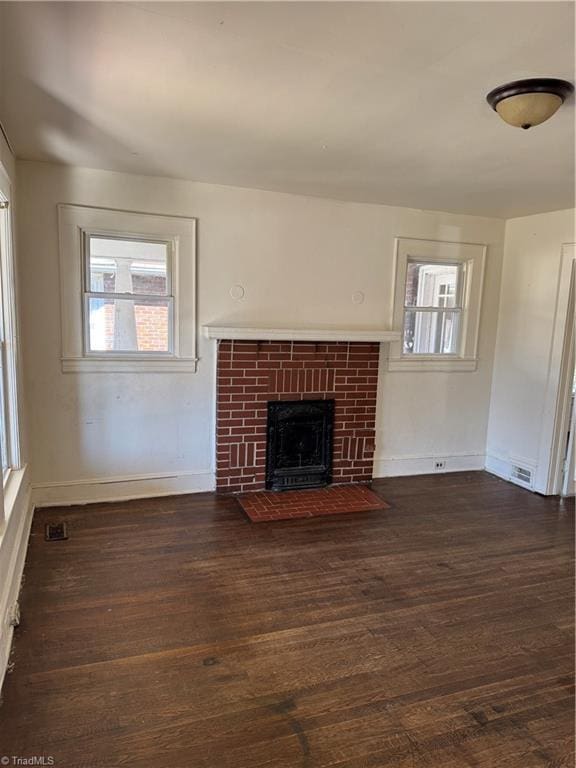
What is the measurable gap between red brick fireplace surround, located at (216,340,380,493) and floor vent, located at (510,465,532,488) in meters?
1.45

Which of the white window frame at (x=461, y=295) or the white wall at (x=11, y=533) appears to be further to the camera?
the white window frame at (x=461, y=295)

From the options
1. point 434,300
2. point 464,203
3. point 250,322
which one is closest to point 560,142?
point 464,203

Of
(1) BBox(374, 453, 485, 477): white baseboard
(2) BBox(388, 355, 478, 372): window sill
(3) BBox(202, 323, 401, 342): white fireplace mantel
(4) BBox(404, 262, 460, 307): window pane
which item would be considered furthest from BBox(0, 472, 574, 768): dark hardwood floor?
(4) BBox(404, 262, 460, 307): window pane

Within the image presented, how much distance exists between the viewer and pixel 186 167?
3.41 m

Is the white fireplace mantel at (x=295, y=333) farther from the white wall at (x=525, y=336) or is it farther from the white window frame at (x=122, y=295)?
the white wall at (x=525, y=336)

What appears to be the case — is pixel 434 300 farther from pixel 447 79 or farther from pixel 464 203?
pixel 447 79

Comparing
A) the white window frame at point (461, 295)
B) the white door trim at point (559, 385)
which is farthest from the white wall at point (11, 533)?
the white door trim at point (559, 385)

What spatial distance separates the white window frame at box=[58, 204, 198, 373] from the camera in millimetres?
3584

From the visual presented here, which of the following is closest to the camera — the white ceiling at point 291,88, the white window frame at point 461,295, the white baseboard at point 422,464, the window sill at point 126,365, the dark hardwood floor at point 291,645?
the white ceiling at point 291,88

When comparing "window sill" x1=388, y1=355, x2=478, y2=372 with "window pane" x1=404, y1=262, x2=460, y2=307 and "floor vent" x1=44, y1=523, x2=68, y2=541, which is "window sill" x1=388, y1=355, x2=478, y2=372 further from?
"floor vent" x1=44, y1=523, x2=68, y2=541

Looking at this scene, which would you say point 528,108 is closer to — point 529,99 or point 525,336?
point 529,99

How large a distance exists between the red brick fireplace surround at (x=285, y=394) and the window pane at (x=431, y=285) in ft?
2.27

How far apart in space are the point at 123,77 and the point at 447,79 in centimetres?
135

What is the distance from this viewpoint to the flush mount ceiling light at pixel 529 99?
196 cm
